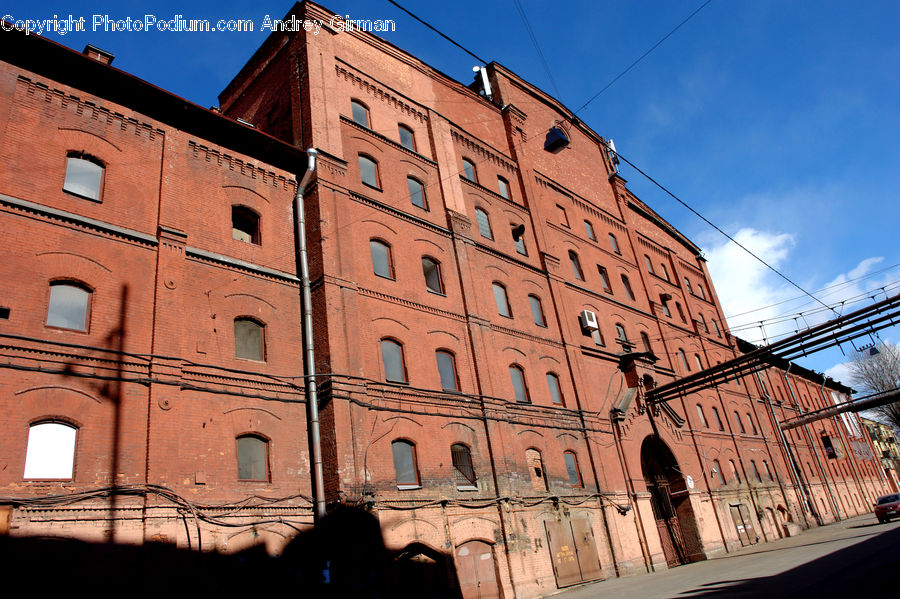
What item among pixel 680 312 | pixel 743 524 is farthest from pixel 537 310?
pixel 743 524

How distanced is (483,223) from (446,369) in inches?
285

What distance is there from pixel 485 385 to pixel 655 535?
9.57 metres

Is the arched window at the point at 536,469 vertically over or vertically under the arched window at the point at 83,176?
under

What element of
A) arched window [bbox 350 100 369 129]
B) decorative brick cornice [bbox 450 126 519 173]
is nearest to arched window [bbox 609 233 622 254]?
decorative brick cornice [bbox 450 126 519 173]

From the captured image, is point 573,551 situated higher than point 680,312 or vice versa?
point 680,312

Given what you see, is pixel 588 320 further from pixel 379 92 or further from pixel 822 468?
pixel 822 468

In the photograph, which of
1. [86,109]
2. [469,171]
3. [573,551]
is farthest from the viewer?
[469,171]

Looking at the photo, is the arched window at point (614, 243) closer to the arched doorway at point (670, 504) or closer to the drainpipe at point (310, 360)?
the arched doorway at point (670, 504)

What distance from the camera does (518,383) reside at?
20625 mm

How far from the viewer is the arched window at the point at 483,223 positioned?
22.9 m

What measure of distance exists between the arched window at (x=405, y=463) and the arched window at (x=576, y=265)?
13708 millimetres

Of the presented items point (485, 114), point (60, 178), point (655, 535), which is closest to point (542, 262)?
point (485, 114)

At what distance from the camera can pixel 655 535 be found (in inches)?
878

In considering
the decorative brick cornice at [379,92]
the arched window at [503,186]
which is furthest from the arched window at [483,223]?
the decorative brick cornice at [379,92]
